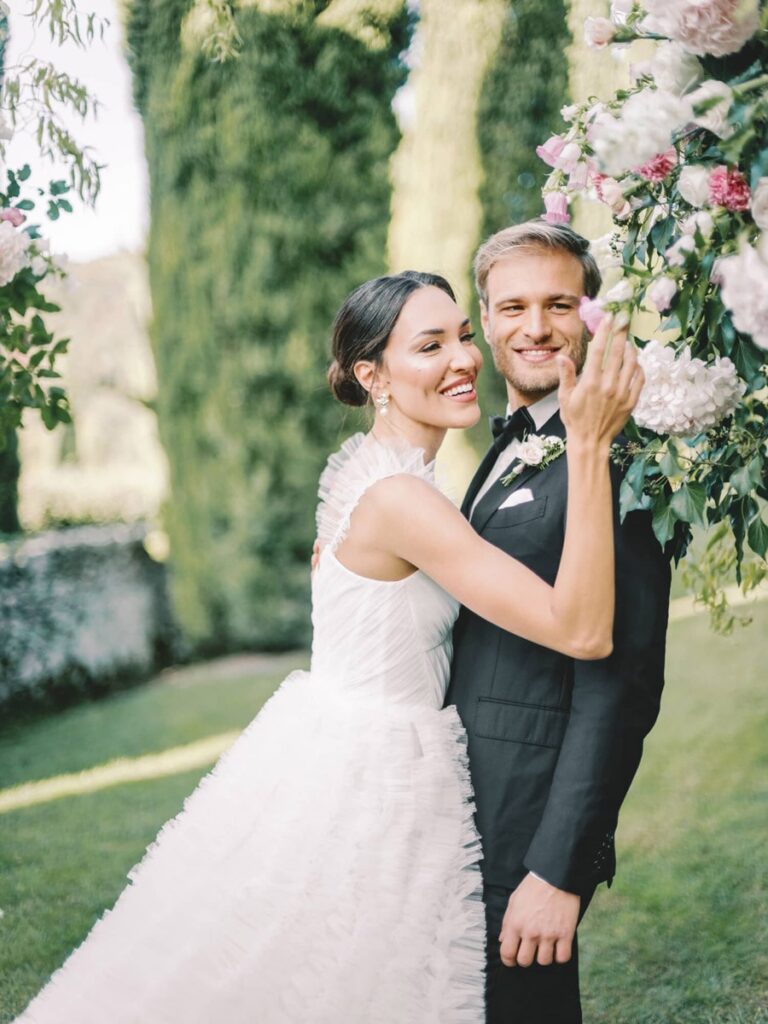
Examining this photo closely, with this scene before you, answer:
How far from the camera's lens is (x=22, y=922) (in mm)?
4020

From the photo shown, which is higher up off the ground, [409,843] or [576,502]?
[576,502]

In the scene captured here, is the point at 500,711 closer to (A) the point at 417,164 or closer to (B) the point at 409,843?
(B) the point at 409,843

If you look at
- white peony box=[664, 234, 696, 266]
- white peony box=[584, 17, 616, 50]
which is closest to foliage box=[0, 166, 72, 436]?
white peony box=[584, 17, 616, 50]

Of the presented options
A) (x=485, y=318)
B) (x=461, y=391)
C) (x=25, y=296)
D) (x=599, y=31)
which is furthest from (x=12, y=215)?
(x=599, y=31)

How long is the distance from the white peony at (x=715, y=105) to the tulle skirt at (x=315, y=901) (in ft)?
4.02

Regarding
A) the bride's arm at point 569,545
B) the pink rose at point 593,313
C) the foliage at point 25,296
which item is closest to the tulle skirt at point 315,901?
the bride's arm at point 569,545

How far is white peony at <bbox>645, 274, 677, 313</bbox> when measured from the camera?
160cm

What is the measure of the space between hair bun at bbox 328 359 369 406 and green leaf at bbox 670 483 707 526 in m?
0.95

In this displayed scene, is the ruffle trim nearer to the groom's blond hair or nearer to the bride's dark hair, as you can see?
the bride's dark hair

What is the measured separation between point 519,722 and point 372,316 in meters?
1.00

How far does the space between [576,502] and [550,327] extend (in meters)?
0.72

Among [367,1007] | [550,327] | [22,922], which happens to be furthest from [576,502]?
[22,922]

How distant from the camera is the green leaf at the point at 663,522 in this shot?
181 centimetres

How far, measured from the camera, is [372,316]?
2445mm
